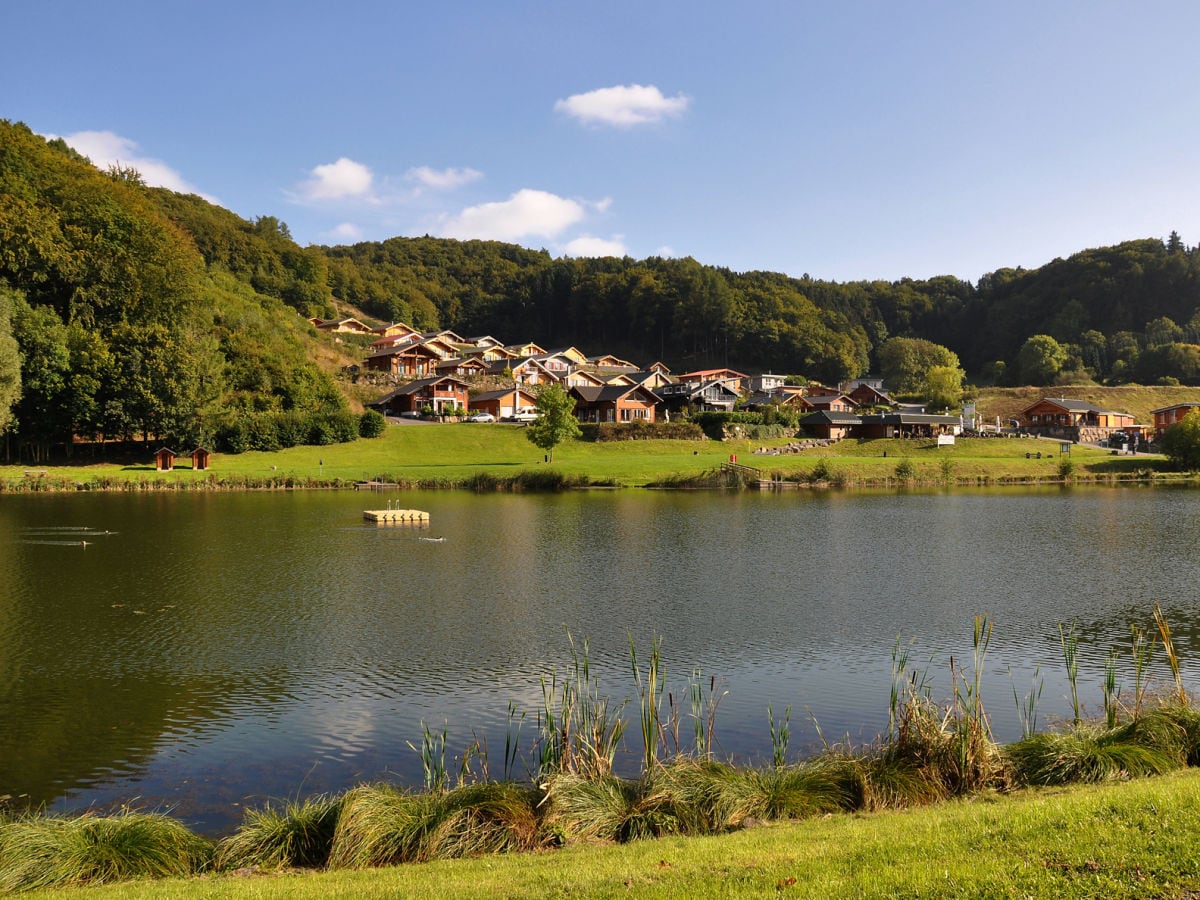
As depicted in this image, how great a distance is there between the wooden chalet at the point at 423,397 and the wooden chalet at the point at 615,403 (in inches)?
468

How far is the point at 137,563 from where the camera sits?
89.3 feet

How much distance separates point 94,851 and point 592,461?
5693 cm

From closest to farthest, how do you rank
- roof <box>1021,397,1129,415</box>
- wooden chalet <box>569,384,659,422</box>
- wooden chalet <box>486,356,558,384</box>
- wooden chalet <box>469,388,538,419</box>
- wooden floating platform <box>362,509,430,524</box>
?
wooden floating platform <box>362,509,430,524</box>
wooden chalet <box>569,384,659,422</box>
wooden chalet <box>469,388,538,419</box>
roof <box>1021,397,1129,415</box>
wooden chalet <box>486,356,558,384</box>

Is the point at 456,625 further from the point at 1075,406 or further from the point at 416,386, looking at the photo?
the point at 1075,406

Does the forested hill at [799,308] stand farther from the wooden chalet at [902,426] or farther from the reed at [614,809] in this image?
the reed at [614,809]

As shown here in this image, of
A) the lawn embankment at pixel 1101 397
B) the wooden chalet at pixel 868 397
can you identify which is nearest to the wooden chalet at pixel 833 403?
the wooden chalet at pixel 868 397

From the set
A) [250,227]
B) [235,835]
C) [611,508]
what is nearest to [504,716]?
[235,835]

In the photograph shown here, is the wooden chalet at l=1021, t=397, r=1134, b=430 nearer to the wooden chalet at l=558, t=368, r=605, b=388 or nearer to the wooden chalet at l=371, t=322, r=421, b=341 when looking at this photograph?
the wooden chalet at l=558, t=368, r=605, b=388

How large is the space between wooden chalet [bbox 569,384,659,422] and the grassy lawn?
10027 millimetres

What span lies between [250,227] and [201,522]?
11151cm

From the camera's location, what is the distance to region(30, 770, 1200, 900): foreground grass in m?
6.45

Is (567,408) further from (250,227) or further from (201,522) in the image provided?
(250,227)

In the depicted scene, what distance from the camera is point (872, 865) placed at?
22.8 ft

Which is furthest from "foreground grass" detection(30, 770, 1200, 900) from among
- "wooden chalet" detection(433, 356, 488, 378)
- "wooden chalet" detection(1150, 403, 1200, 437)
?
"wooden chalet" detection(1150, 403, 1200, 437)
